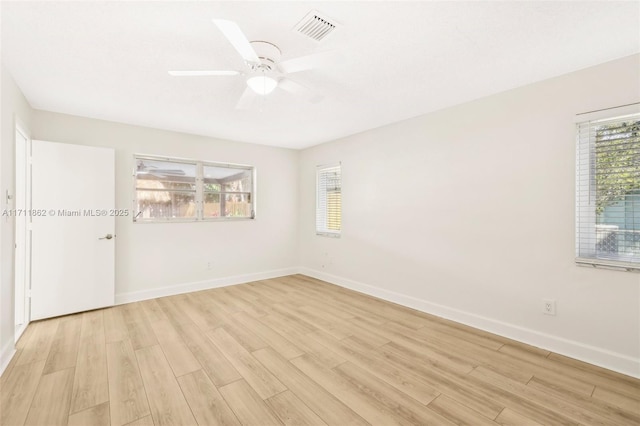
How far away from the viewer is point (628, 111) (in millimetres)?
2256

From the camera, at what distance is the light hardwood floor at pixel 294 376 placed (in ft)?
5.91

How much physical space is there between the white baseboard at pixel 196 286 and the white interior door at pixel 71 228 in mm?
244

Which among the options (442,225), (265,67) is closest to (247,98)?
(265,67)

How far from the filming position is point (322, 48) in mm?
2184

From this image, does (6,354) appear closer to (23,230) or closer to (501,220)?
(23,230)

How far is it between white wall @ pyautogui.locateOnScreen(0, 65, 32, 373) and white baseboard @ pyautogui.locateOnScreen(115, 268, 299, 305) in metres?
1.41

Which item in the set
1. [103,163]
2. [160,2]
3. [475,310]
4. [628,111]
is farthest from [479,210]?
[103,163]

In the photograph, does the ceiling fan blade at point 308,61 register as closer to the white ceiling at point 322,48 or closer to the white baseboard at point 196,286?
the white ceiling at point 322,48

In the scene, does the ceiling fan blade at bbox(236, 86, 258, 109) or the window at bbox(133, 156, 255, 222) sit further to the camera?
the window at bbox(133, 156, 255, 222)

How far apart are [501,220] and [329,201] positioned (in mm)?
2873

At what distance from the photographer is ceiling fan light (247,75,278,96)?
90.0 inches

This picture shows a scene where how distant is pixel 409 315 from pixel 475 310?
0.74 meters

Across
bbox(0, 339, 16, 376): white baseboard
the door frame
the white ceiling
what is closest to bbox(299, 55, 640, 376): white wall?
the white ceiling

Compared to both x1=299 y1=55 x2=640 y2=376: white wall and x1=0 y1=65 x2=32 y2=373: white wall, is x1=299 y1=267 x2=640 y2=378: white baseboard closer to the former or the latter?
x1=299 y1=55 x2=640 y2=376: white wall
